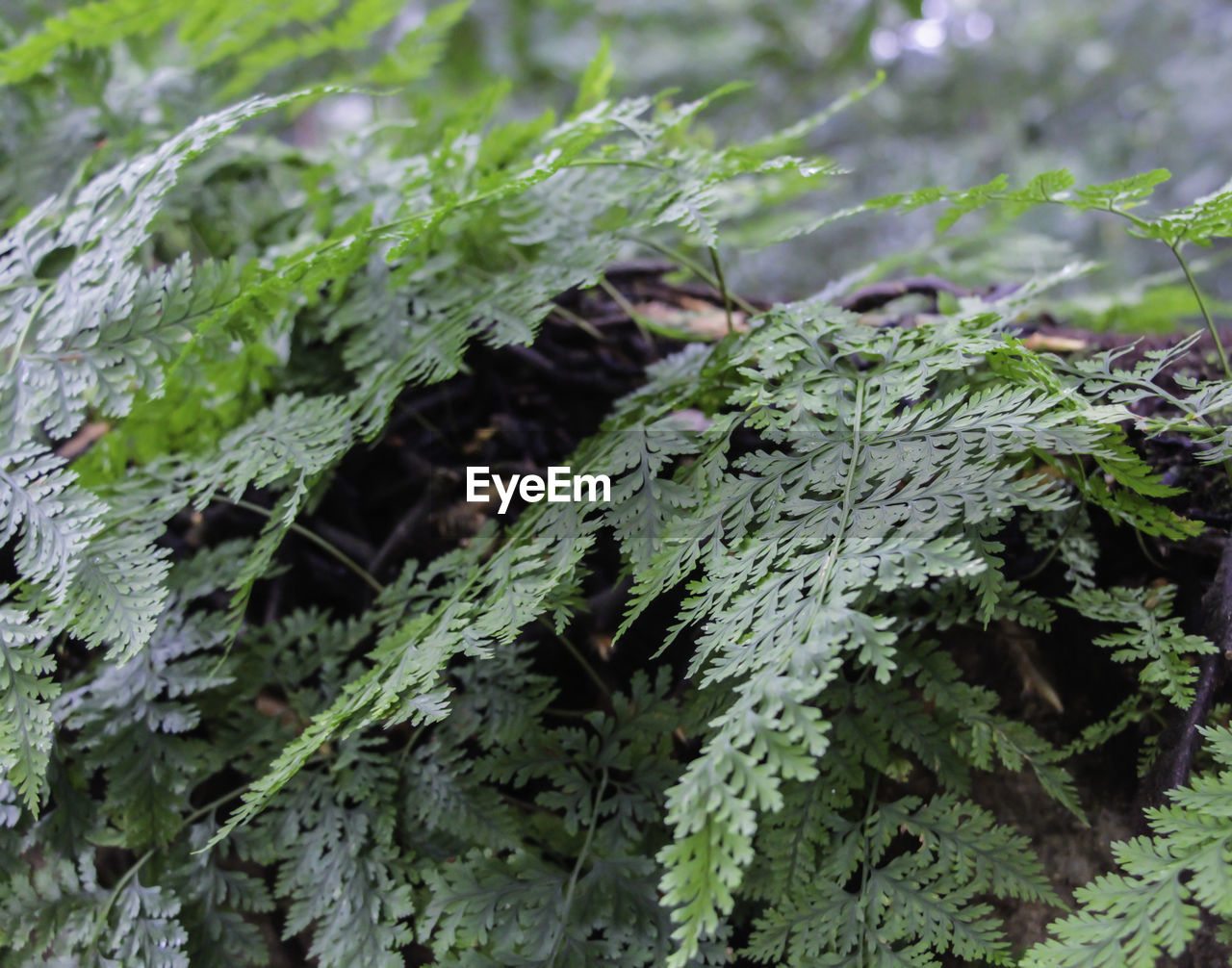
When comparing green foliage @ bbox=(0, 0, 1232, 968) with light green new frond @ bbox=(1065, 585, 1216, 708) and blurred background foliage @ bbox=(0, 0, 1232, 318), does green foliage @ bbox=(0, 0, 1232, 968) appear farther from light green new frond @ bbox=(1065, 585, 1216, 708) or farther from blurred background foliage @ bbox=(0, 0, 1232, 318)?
blurred background foliage @ bbox=(0, 0, 1232, 318)

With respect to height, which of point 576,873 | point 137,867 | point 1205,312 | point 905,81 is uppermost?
point 1205,312

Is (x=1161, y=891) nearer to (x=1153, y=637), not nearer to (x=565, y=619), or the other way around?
(x=1153, y=637)

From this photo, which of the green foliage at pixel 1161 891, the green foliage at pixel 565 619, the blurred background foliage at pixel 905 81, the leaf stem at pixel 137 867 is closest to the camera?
the green foliage at pixel 1161 891

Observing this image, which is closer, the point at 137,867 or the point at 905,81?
the point at 137,867

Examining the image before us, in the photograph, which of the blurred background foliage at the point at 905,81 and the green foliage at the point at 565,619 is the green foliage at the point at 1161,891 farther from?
the blurred background foliage at the point at 905,81

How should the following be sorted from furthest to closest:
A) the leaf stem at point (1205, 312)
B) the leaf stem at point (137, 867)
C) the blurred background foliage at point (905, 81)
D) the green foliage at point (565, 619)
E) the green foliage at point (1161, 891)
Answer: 1. the blurred background foliage at point (905, 81)
2. the leaf stem at point (137, 867)
3. the leaf stem at point (1205, 312)
4. the green foliage at point (565, 619)
5. the green foliage at point (1161, 891)

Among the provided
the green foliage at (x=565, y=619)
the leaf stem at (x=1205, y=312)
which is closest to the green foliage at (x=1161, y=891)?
the green foliage at (x=565, y=619)

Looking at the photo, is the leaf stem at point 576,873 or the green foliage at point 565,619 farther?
the leaf stem at point 576,873

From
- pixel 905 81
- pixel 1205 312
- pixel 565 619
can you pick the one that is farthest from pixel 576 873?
pixel 905 81

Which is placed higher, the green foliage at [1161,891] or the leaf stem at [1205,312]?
the leaf stem at [1205,312]
